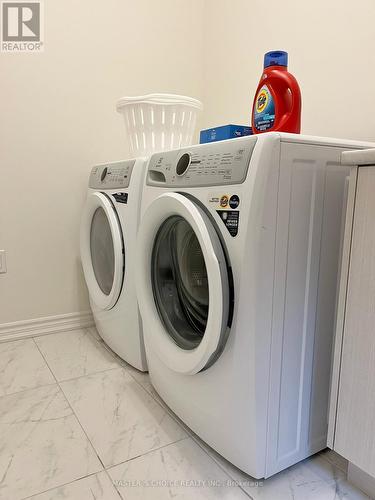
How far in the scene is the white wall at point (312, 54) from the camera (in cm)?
138

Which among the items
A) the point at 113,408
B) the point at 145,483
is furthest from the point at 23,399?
the point at 145,483

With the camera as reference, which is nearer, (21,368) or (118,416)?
(118,416)

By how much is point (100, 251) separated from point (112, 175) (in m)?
0.39

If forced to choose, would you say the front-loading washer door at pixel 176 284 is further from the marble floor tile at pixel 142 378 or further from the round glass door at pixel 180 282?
the marble floor tile at pixel 142 378

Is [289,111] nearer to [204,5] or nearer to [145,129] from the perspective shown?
[145,129]

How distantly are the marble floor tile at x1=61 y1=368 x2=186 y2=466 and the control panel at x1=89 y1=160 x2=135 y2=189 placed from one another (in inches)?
31.2

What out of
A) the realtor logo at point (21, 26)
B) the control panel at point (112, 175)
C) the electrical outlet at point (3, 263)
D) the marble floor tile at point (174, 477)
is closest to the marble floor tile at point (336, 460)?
the marble floor tile at point (174, 477)

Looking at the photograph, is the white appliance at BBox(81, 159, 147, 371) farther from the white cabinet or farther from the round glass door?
the white cabinet

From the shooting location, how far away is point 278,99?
118cm

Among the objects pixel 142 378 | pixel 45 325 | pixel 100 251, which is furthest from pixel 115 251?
pixel 45 325

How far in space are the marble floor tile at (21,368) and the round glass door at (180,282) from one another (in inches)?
25.1

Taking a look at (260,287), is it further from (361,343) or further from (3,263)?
(3,263)

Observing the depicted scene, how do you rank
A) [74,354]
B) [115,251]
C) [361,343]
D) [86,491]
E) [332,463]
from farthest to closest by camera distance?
1. [74,354]
2. [115,251]
3. [332,463]
4. [86,491]
5. [361,343]

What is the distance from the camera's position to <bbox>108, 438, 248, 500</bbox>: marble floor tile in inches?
40.1
